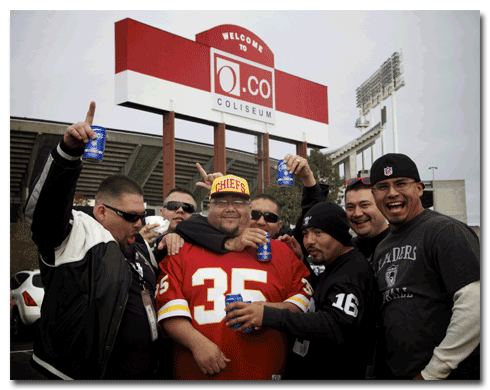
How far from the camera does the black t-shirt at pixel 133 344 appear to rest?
280 centimetres

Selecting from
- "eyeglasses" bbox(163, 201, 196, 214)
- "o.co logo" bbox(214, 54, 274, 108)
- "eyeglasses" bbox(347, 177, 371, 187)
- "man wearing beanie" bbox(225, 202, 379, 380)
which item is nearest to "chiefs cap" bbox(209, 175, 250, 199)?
"man wearing beanie" bbox(225, 202, 379, 380)

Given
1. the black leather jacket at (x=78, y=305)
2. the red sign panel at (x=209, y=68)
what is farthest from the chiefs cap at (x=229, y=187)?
the red sign panel at (x=209, y=68)

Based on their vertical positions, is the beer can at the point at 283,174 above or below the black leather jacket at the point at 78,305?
above

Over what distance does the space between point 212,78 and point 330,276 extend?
18422mm

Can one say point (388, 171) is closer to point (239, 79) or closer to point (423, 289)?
point (423, 289)

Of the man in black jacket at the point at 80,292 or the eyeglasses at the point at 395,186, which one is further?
the eyeglasses at the point at 395,186

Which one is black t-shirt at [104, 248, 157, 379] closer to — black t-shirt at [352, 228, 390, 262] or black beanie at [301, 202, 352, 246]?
black beanie at [301, 202, 352, 246]

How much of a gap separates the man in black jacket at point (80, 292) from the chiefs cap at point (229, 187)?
86 centimetres

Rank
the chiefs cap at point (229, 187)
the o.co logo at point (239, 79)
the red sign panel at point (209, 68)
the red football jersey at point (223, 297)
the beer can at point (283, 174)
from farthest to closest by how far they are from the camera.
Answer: the o.co logo at point (239, 79) → the red sign panel at point (209, 68) → the beer can at point (283, 174) → the chiefs cap at point (229, 187) → the red football jersey at point (223, 297)

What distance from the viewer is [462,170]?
429cm

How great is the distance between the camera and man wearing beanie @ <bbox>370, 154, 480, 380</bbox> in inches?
96.7

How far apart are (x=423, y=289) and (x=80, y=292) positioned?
6.89ft

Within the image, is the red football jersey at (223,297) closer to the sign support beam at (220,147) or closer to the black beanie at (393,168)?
the black beanie at (393,168)

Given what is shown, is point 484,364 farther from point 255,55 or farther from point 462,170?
point 255,55
